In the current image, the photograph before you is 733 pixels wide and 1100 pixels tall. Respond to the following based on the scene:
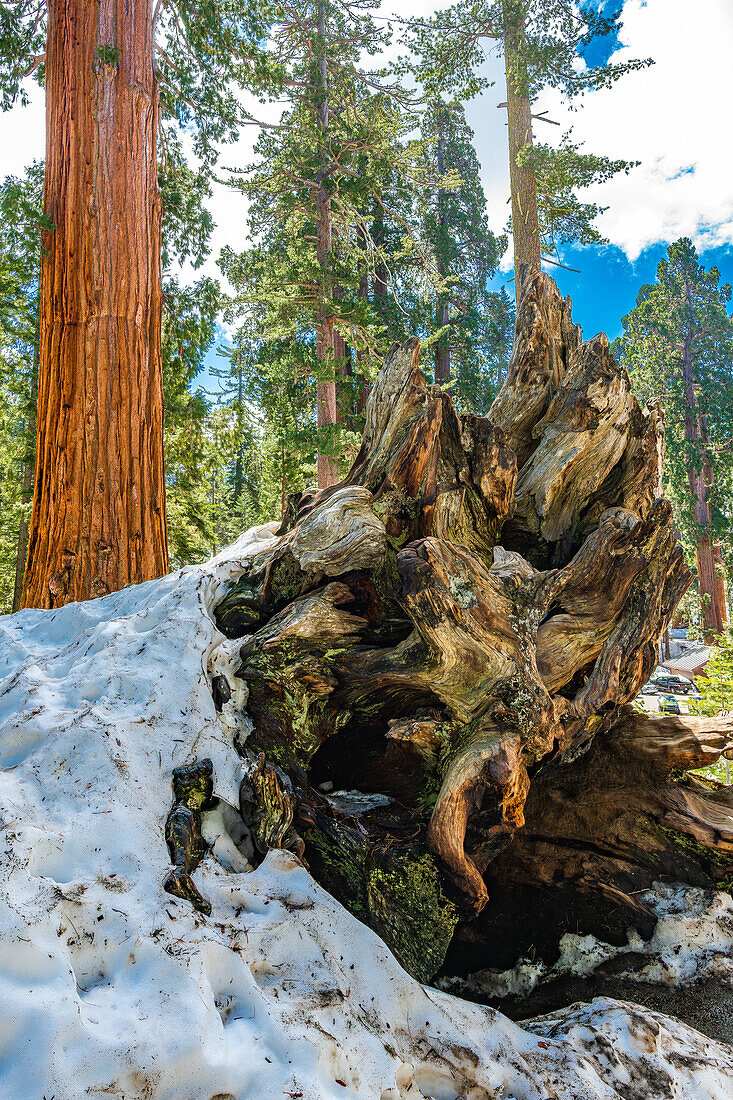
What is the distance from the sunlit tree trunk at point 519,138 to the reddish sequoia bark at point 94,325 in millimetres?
7369

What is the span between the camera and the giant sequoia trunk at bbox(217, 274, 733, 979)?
234cm

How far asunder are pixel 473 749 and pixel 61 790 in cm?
151

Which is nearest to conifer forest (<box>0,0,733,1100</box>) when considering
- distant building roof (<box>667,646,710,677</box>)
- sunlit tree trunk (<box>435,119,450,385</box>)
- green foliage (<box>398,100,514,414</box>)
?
green foliage (<box>398,100,514,414</box>)

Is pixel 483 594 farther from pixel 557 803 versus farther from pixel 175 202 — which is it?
pixel 175 202

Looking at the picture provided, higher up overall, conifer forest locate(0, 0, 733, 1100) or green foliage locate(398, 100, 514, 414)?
green foliage locate(398, 100, 514, 414)

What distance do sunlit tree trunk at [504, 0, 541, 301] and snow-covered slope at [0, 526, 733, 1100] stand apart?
10.1 metres

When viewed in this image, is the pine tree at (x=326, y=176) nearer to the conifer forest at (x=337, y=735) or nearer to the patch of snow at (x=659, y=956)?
the conifer forest at (x=337, y=735)

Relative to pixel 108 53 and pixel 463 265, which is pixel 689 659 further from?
pixel 108 53

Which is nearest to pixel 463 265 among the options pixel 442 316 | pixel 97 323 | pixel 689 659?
pixel 442 316

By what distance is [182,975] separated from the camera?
5.21 feet

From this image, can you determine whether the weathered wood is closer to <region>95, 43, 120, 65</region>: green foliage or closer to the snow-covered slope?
the snow-covered slope

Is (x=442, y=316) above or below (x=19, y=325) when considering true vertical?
above

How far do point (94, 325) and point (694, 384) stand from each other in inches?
827

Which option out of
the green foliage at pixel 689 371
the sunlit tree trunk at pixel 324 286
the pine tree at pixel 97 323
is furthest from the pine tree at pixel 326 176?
the green foliage at pixel 689 371
